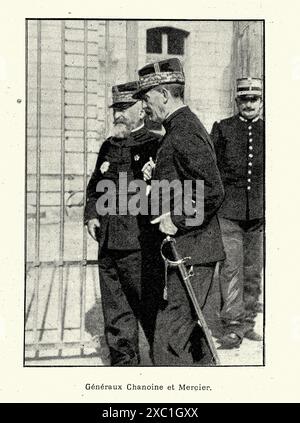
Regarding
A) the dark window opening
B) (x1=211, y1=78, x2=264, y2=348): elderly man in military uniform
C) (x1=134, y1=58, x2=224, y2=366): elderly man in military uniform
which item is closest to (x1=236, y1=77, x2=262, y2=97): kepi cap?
Result: (x1=211, y1=78, x2=264, y2=348): elderly man in military uniform

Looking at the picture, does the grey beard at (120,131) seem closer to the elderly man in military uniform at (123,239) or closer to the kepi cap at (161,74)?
the elderly man in military uniform at (123,239)

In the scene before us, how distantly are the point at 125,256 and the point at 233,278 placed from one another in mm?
607

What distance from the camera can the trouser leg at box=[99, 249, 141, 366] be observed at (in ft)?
11.3

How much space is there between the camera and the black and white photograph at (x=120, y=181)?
341 centimetres

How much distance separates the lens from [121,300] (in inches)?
137

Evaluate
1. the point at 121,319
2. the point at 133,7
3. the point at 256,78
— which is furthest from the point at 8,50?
the point at 121,319

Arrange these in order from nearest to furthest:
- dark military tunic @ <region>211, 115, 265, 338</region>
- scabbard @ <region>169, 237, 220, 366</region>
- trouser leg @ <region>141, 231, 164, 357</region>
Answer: scabbard @ <region>169, 237, 220, 366</region> → trouser leg @ <region>141, 231, 164, 357</region> → dark military tunic @ <region>211, 115, 265, 338</region>

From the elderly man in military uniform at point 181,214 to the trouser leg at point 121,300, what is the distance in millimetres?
175

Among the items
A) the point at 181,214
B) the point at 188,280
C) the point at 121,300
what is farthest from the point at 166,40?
the point at 121,300

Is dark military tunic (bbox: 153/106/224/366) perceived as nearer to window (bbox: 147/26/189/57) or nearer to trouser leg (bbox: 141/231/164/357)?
trouser leg (bbox: 141/231/164/357)

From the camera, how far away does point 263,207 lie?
3.47 m
